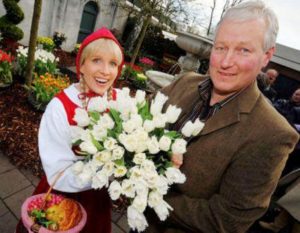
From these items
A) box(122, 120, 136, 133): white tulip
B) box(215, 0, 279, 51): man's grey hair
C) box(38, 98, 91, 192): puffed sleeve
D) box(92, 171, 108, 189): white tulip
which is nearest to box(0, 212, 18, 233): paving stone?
box(38, 98, 91, 192): puffed sleeve

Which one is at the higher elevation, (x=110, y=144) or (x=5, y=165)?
(x=110, y=144)

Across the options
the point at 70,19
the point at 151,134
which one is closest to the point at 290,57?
the point at 70,19

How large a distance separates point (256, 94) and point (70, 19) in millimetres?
13636

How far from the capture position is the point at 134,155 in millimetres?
1317

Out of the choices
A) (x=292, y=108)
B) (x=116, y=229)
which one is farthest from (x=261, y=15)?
(x=292, y=108)

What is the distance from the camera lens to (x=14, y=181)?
3.41 m

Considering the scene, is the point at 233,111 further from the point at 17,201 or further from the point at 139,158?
the point at 17,201

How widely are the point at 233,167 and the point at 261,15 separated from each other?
798 millimetres

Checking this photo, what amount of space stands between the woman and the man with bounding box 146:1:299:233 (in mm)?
760

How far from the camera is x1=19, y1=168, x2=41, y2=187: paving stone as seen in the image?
3499 mm

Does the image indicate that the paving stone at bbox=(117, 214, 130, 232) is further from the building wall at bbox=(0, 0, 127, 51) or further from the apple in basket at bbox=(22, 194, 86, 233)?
the building wall at bbox=(0, 0, 127, 51)

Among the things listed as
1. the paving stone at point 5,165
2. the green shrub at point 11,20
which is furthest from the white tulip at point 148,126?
the green shrub at point 11,20

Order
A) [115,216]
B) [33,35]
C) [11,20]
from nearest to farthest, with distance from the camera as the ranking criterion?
[115,216] < [33,35] < [11,20]

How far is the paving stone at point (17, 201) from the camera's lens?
116 inches
